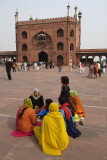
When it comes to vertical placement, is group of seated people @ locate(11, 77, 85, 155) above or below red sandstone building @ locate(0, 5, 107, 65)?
below

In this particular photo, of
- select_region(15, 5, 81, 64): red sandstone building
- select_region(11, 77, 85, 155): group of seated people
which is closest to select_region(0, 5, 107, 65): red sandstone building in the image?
select_region(15, 5, 81, 64): red sandstone building

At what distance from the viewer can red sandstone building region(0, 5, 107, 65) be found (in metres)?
31.5

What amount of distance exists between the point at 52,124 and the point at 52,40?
102 feet

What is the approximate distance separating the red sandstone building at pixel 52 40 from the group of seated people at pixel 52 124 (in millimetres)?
28833

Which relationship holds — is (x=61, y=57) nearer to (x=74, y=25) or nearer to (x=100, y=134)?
(x=74, y=25)

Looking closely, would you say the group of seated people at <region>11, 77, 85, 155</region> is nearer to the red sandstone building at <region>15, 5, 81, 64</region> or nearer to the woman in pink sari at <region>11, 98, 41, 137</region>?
the woman in pink sari at <region>11, 98, 41, 137</region>

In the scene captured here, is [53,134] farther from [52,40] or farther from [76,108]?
[52,40]

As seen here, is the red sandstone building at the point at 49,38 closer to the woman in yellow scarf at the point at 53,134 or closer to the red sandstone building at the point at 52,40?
the red sandstone building at the point at 52,40

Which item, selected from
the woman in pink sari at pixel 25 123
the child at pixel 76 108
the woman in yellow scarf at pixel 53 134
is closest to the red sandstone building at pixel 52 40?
the child at pixel 76 108

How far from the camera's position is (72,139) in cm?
286

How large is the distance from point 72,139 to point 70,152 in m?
0.43

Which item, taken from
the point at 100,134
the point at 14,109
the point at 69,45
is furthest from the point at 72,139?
the point at 69,45

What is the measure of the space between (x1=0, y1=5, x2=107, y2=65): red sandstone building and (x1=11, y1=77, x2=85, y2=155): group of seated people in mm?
28833

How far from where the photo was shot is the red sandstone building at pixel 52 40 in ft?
104
